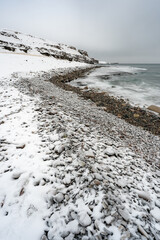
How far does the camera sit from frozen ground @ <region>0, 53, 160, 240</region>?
1.58 metres

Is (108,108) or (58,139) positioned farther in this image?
(108,108)

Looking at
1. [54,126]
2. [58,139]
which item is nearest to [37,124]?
[54,126]

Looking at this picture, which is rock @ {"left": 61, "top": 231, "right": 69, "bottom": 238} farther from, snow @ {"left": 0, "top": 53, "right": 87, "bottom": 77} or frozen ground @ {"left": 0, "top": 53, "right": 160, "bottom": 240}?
snow @ {"left": 0, "top": 53, "right": 87, "bottom": 77}

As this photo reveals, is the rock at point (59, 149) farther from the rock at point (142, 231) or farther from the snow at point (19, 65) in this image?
the snow at point (19, 65)

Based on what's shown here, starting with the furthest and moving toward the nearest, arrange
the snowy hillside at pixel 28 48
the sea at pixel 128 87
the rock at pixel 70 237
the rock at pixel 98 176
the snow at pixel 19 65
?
the snowy hillside at pixel 28 48
the snow at pixel 19 65
the sea at pixel 128 87
the rock at pixel 98 176
the rock at pixel 70 237

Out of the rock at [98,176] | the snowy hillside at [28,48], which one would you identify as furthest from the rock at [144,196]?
the snowy hillside at [28,48]

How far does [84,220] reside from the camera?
5.36 feet

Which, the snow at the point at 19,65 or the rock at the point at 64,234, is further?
the snow at the point at 19,65

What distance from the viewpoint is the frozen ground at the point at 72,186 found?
5.20 feet

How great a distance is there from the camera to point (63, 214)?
1.70 metres

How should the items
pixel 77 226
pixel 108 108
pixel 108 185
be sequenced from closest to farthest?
pixel 77 226, pixel 108 185, pixel 108 108

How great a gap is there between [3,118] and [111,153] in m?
4.07

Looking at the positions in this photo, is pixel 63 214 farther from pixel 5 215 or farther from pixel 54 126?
pixel 54 126

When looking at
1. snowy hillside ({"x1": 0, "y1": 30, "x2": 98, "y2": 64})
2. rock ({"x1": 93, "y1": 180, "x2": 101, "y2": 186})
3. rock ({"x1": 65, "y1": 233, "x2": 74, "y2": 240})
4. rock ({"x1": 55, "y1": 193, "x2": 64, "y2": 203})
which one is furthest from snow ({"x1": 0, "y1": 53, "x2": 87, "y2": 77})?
snowy hillside ({"x1": 0, "y1": 30, "x2": 98, "y2": 64})
